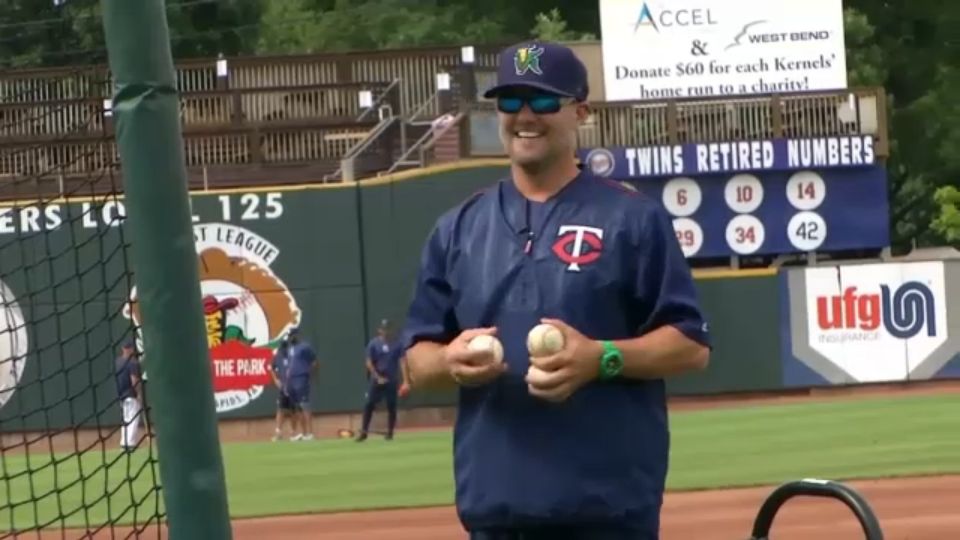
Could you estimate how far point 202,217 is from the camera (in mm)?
32281

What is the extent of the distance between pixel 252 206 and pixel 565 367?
27836 mm

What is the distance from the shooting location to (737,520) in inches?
592

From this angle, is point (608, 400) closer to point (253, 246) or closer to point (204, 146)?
point (253, 246)

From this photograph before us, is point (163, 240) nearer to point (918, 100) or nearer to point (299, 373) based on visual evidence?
point (299, 373)

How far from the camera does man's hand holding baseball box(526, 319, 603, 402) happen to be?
4820 millimetres

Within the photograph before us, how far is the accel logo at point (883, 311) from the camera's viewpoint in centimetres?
3294

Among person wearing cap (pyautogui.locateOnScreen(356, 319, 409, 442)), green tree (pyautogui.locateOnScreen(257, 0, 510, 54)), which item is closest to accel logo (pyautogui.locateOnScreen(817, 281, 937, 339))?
person wearing cap (pyautogui.locateOnScreen(356, 319, 409, 442))

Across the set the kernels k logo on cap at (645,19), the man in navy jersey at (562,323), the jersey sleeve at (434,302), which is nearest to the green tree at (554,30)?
the kernels k logo on cap at (645,19)

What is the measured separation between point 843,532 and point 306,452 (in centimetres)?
1305

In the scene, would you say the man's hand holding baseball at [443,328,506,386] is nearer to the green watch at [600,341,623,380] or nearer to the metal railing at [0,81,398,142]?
the green watch at [600,341,623,380]

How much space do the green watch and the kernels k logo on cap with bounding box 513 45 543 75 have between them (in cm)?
68

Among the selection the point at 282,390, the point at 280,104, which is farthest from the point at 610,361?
the point at 280,104

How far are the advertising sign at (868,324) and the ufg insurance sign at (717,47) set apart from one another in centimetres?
438

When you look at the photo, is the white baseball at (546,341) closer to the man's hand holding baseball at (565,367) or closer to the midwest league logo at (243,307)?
the man's hand holding baseball at (565,367)
